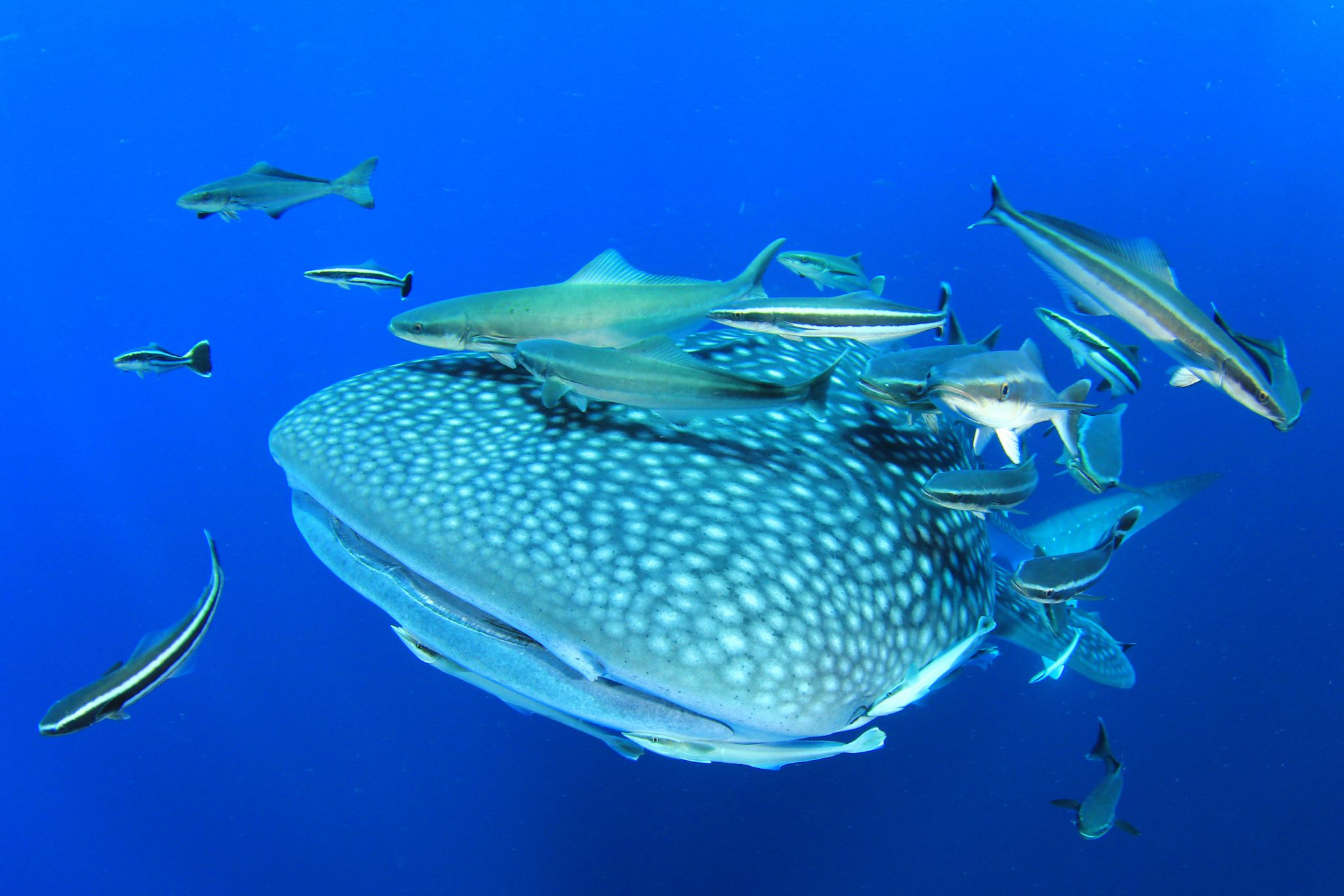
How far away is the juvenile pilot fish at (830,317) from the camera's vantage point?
6.87ft

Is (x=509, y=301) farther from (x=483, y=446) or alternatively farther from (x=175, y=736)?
(x=175, y=736)

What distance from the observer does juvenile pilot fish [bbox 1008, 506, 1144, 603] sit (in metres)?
2.07

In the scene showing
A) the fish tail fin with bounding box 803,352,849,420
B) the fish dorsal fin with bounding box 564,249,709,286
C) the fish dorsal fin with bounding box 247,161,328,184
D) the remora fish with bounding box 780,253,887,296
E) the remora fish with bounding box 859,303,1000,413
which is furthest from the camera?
the fish dorsal fin with bounding box 247,161,328,184

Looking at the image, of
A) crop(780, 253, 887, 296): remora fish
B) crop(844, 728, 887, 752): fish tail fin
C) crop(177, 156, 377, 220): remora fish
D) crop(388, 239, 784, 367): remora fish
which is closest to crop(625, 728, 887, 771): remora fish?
crop(844, 728, 887, 752): fish tail fin

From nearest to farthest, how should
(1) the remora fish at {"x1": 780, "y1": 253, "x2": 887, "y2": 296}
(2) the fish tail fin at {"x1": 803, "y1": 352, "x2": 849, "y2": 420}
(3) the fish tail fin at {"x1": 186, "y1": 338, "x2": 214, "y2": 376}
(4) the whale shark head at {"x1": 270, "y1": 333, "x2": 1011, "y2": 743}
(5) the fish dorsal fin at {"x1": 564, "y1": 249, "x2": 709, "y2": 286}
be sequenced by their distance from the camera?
1. (4) the whale shark head at {"x1": 270, "y1": 333, "x2": 1011, "y2": 743}
2. (2) the fish tail fin at {"x1": 803, "y1": 352, "x2": 849, "y2": 420}
3. (5) the fish dorsal fin at {"x1": 564, "y1": 249, "x2": 709, "y2": 286}
4. (1) the remora fish at {"x1": 780, "y1": 253, "x2": 887, "y2": 296}
5. (3) the fish tail fin at {"x1": 186, "y1": 338, "x2": 214, "y2": 376}

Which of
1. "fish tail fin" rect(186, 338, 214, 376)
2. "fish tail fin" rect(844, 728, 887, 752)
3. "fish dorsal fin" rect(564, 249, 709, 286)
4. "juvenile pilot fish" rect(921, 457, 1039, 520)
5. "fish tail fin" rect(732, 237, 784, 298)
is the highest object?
"fish tail fin" rect(732, 237, 784, 298)

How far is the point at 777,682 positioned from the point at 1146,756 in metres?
7.59

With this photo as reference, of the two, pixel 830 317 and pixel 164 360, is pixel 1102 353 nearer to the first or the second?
pixel 830 317

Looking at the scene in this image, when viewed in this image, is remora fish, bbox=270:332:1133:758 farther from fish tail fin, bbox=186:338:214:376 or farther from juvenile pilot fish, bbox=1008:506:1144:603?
fish tail fin, bbox=186:338:214:376

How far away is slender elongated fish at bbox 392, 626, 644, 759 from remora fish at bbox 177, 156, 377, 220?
9.48 ft

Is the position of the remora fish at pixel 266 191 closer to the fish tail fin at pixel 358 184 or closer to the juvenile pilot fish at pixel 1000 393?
the fish tail fin at pixel 358 184

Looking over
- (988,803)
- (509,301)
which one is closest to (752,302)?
(509,301)

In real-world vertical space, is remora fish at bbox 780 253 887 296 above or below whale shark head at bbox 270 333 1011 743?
above

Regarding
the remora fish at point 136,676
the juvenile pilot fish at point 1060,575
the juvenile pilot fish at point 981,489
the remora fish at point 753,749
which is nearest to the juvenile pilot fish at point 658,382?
the juvenile pilot fish at point 981,489
